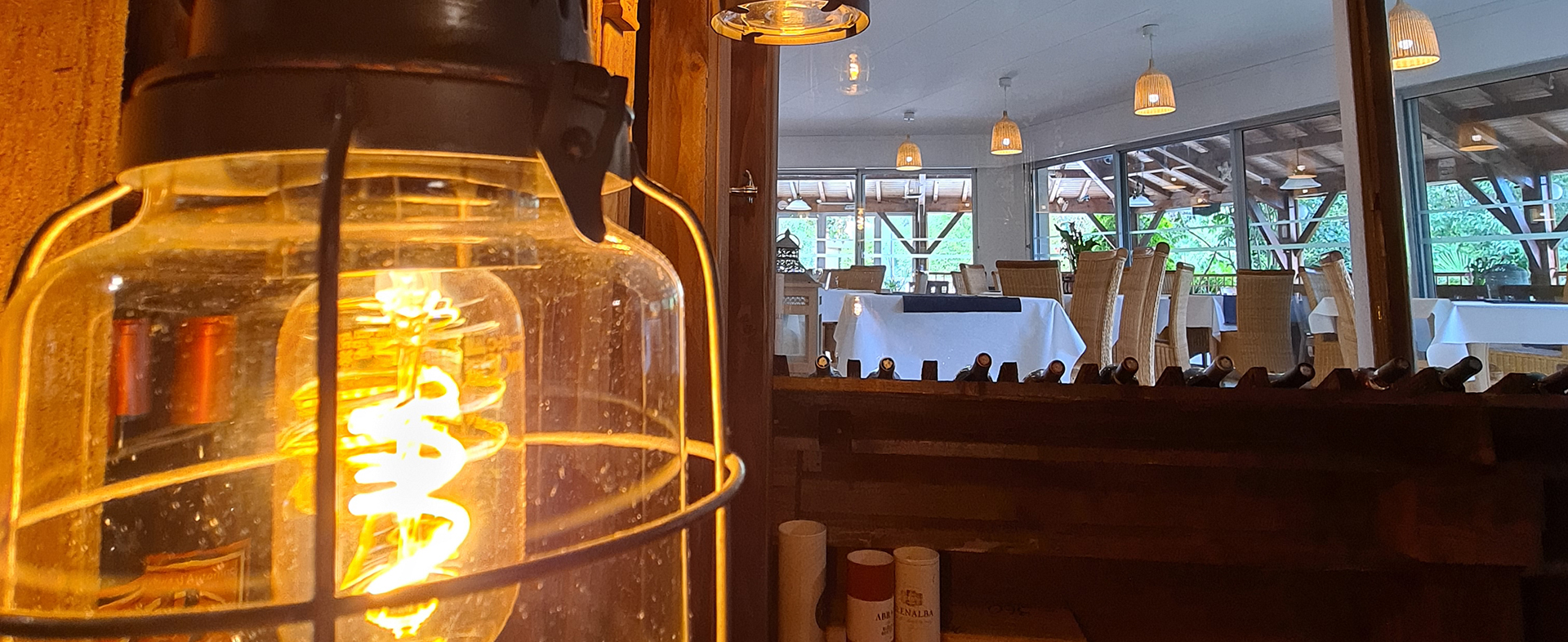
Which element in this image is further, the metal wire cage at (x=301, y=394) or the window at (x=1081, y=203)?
the window at (x=1081, y=203)

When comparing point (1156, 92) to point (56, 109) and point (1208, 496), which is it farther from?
→ point (56, 109)

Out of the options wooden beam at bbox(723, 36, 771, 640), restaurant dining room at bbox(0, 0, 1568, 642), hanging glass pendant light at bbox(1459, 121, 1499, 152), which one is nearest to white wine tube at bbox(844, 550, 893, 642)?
restaurant dining room at bbox(0, 0, 1568, 642)

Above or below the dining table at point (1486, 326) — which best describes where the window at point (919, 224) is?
above

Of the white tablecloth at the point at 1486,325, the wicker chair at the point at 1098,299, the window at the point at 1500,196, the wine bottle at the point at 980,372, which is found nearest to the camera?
the wine bottle at the point at 980,372

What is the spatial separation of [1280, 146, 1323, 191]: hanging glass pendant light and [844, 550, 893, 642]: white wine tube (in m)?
4.54

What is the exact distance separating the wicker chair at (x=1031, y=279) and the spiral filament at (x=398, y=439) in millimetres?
3243

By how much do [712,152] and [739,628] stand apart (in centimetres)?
92

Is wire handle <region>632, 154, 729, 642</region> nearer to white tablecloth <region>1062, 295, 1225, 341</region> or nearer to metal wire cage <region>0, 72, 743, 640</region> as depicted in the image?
metal wire cage <region>0, 72, 743, 640</region>

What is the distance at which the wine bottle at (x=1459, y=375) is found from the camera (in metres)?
1.41

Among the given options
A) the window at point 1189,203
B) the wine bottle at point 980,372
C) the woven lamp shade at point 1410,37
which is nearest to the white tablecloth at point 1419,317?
the woven lamp shade at point 1410,37

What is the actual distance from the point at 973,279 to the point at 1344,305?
185 cm

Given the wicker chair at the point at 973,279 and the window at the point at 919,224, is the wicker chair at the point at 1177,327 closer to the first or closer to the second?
the wicker chair at the point at 973,279

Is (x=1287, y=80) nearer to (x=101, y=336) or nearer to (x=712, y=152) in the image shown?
(x=712, y=152)

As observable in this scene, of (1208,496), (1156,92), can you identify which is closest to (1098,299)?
(1156,92)
